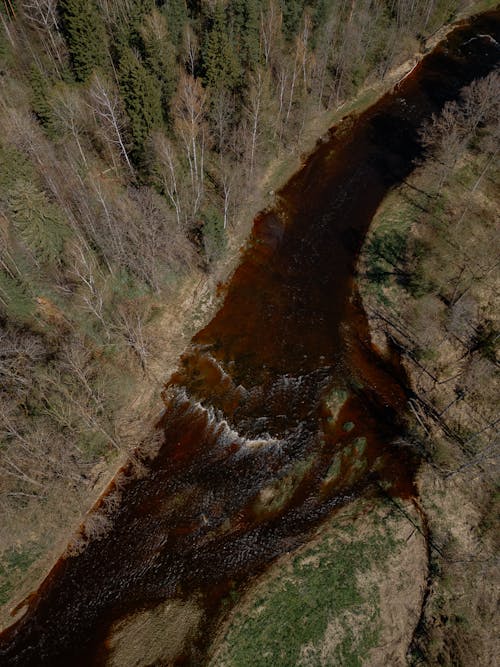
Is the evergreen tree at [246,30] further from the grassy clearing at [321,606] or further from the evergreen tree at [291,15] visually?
the grassy clearing at [321,606]

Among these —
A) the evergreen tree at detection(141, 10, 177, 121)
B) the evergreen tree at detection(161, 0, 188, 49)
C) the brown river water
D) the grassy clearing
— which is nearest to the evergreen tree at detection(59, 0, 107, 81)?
the evergreen tree at detection(141, 10, 177, 121)

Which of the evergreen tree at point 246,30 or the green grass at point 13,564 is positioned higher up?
the evergreen tree at point 246,30

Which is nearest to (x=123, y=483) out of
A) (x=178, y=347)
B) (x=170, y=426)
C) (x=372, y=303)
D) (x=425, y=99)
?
(x=170, y=426)

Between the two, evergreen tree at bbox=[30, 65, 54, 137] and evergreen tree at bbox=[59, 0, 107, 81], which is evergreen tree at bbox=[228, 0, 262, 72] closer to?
evergreen tree at bbox=[59, 0, 107, 81]

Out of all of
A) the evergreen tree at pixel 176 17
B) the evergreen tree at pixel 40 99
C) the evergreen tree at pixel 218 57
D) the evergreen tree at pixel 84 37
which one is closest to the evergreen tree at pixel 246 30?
the evergreen tree at pixel 218 57

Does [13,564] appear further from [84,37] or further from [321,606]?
[84,37]

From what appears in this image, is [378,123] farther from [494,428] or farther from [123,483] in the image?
[123,483]
